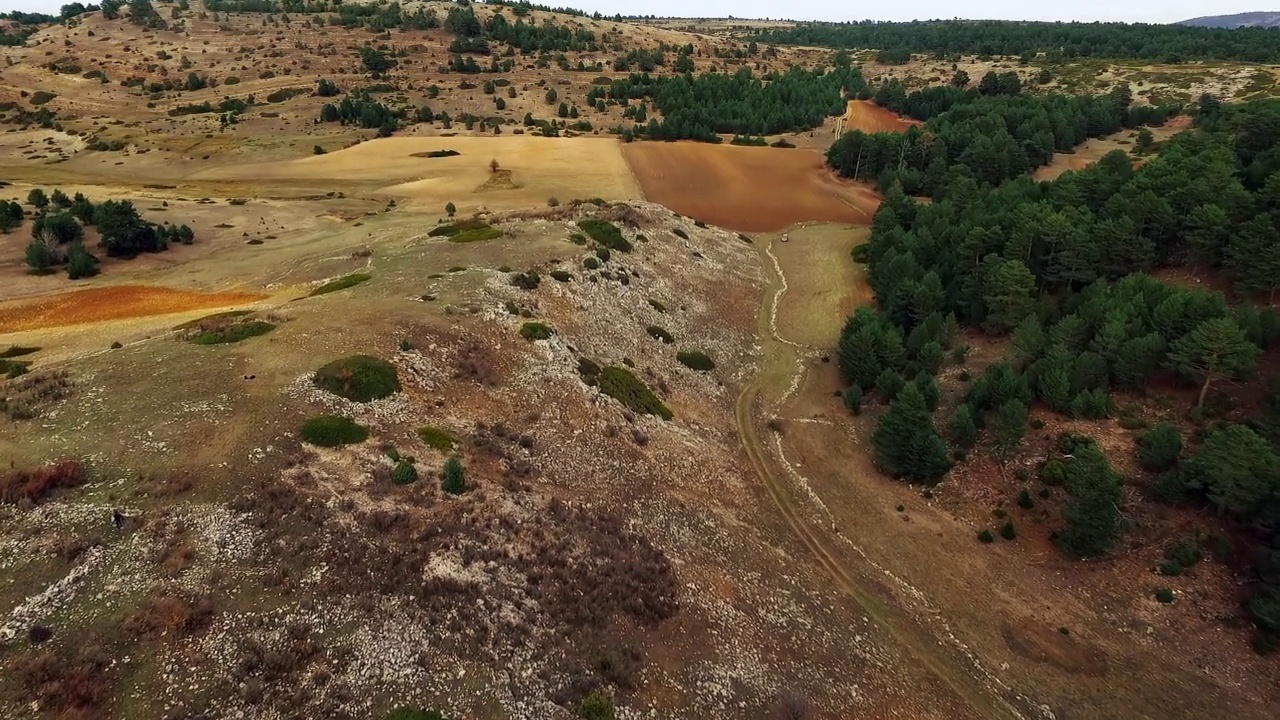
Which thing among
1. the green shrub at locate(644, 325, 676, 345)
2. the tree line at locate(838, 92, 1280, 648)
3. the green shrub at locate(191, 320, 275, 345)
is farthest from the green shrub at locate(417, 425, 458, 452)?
the tree line at locate(838, 92, 1280, 648)

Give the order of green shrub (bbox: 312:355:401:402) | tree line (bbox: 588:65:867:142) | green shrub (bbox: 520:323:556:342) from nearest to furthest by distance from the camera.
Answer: green shrub (bbox: 312:355:401:402)
green shrub (bbox: 520:323:556:342)
tree line (bbox: 588:65:867:142)

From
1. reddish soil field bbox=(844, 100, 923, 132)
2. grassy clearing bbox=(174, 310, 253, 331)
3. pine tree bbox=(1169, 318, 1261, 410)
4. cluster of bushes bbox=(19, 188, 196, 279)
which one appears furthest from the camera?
reddish soil field bbox=(844, 100, 923, 132)

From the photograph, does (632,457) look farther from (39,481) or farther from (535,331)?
(39,481)

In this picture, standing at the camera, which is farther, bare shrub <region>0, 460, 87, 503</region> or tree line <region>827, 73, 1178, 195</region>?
tree line <region>827, 73, 1178, 195</region>

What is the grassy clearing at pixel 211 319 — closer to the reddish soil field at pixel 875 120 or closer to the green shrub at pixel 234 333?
the green shrub at pixel 234 333

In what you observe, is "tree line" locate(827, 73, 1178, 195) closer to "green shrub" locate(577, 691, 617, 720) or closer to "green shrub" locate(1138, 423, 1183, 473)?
"green shrub" locate(1138, 423, 1183, 473)

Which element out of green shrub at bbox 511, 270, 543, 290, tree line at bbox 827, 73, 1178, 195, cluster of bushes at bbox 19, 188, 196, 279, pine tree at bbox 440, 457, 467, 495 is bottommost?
pine tree at bbox 440, 457, 467, 495

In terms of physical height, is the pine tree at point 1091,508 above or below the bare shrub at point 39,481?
below

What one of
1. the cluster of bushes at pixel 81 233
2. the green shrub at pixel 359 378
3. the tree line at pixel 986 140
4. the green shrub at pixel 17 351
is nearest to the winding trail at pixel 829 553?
the green shrub at pixel 359 378
